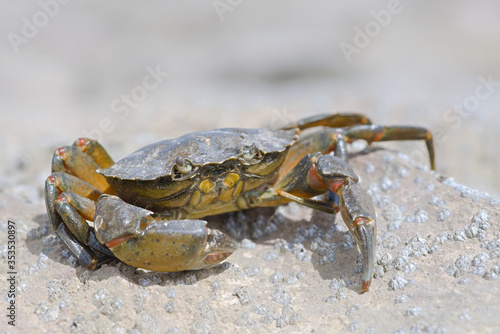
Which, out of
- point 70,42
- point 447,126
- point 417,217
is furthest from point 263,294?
point 70,42

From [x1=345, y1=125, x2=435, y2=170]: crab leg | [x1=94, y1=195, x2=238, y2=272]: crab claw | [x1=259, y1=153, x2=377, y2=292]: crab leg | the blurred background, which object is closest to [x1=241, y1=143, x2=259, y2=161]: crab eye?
[x1=259, y1=153, x2=377, y2=292]: crab leg

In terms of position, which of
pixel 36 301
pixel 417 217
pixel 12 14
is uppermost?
pixel 12 14

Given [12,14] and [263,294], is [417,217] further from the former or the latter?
[12,14]

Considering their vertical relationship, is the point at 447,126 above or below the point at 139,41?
below

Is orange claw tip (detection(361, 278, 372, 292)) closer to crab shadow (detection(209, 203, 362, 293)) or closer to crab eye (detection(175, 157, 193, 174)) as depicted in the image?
crab shadow (detection(209, 203, 362, 293))

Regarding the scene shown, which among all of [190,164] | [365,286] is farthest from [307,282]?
[190,164]

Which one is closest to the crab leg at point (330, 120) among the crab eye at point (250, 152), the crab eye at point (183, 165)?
the crab eye at point (250, 152)

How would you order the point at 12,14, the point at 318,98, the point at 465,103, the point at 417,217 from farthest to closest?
the point at 12,14
the point at 318,98
the point at 465,103
the point at 417,217
